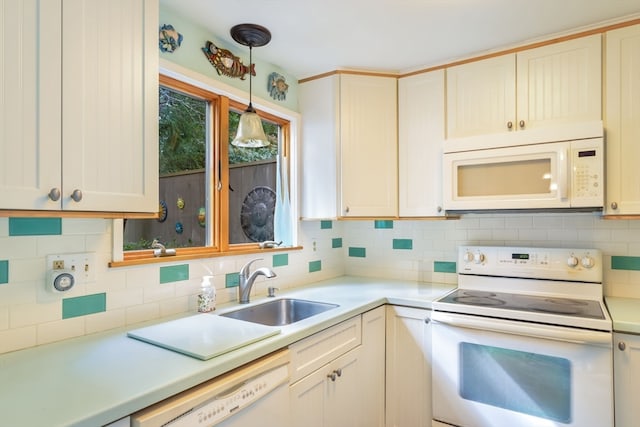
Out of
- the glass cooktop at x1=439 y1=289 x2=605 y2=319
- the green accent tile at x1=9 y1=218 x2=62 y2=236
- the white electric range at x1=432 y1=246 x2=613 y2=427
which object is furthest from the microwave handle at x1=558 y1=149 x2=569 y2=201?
the green accent tile at x1=9 y1=218 x2=62 y2=236

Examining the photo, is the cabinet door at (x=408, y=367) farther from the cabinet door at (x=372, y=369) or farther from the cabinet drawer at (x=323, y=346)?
the cabinet drawer at (x=323, y=346)

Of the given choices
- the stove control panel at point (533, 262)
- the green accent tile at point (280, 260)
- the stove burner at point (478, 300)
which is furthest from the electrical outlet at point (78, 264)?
the stove control panel at point (533, 262)

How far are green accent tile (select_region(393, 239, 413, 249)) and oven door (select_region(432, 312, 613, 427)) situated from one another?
0.80m

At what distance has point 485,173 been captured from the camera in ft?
6.88

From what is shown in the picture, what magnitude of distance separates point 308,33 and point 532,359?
189cm

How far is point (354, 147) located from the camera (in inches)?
94.2

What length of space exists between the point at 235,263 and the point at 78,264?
2.56 ft

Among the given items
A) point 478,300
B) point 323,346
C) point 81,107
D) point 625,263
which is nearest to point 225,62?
point 81,107

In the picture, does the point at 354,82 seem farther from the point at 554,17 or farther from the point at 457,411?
the point at 457,411

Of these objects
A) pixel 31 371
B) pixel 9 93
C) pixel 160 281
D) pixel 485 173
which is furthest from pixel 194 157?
pixel 485 173

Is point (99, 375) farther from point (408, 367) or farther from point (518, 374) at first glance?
point (518, 374)

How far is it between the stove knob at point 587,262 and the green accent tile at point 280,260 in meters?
1.65

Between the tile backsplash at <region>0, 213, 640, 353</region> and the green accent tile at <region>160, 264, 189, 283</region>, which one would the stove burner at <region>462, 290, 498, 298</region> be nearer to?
the tile backsplash at <region>0, 213, 640, 353</region>

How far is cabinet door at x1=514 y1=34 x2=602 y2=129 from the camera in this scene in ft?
6.17
